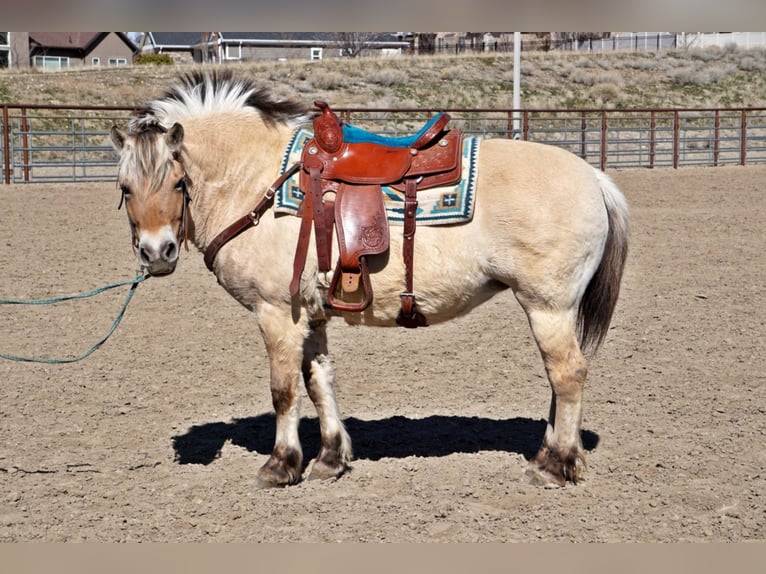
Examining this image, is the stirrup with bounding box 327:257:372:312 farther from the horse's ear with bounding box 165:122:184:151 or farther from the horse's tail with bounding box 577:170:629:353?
the horse's tail with bounding box 577:170:629:353

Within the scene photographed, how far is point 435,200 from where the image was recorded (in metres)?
3.97

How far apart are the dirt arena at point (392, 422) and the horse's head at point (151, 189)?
44.7 inches

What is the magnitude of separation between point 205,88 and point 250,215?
2.39ft

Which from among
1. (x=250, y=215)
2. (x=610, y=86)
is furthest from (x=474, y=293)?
(x=610, y=86)

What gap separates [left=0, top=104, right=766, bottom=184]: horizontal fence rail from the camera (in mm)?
16156

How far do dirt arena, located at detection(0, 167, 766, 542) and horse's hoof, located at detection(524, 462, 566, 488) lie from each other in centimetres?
5

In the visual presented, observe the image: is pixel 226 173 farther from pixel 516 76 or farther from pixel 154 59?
pixel 154 59

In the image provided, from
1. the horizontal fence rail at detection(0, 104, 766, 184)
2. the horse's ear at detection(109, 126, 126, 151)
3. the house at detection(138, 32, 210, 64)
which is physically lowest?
the horse's ear at detection(109, 126, 126, 151)

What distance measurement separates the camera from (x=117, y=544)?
3.50 m

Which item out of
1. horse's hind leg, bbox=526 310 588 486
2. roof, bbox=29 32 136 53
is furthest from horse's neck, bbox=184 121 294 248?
roof, bbox=29 32 136 53

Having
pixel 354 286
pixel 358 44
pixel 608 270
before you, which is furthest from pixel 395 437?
pixel 358 44

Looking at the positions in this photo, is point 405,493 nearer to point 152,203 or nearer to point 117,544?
point 117,544

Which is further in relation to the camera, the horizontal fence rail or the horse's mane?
the horizontal fence rail

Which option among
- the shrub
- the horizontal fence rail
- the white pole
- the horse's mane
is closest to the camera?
the horse's mane
